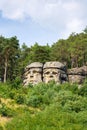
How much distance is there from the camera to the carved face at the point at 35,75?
45.4m

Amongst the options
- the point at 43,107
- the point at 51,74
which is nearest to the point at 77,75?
the point at 51,74

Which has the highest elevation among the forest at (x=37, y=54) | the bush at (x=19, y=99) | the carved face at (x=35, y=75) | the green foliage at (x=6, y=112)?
the forest at (x=37, y=54)

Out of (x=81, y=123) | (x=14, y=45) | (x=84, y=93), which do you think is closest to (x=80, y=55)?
(x=14, y=45)

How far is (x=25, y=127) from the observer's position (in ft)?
55.2

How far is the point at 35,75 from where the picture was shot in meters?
45.6

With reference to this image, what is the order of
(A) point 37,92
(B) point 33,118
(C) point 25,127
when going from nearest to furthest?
(C) point 25,127, (B) point 33,118, (A) point 37,92

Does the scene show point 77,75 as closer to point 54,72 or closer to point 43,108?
point 54,72

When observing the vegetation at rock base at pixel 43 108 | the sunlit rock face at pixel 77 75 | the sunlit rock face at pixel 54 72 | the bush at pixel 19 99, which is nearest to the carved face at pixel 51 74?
the sunlit rock face at pixel 54 72

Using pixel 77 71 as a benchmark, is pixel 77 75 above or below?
below

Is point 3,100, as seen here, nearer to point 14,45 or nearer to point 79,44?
point 14,45

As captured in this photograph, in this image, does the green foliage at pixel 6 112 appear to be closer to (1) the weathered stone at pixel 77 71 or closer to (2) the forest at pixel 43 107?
(2) the forest at pixel 43 107

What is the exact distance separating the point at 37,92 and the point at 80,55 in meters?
33.4

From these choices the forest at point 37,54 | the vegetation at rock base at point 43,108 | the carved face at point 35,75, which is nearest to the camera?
the vegetation at rock base at point 43,108

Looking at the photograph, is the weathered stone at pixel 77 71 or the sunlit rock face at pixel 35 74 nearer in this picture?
the sunlit rock face at pixel 35 74
